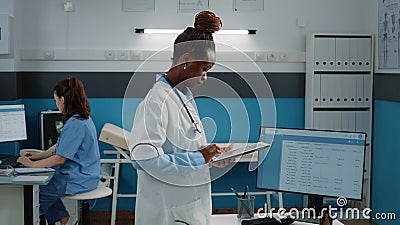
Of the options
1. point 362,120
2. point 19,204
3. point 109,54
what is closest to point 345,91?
point 362,120

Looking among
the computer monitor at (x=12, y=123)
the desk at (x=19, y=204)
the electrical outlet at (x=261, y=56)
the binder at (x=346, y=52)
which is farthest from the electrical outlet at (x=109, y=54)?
the binder at (x=346, y=52)

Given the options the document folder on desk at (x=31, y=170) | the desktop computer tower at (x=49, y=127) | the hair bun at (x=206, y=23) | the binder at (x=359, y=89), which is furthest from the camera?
the binder at (x=359, y=89)

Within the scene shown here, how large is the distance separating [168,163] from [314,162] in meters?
0.55

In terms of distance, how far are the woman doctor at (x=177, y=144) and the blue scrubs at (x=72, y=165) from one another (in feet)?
5.85

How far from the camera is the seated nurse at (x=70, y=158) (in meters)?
3.86

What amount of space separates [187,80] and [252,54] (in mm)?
3035

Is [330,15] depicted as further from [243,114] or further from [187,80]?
[187,80]

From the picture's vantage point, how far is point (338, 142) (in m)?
2.10

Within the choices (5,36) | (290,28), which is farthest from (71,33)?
(290,28)

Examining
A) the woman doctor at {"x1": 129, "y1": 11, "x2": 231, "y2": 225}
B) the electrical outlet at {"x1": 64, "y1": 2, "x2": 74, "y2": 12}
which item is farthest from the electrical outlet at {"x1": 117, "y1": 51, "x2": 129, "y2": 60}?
the woman doctor at {"x1": 129, "y1": 11, "x2": 231, "y2": 225}

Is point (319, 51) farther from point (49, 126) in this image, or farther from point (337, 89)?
point (49, 126)

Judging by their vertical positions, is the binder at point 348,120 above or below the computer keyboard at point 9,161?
above

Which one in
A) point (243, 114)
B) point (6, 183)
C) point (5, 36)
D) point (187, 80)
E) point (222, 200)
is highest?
point (5, 36)

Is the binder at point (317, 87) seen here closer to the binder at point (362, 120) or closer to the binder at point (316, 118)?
the binder at point (316, 118)
